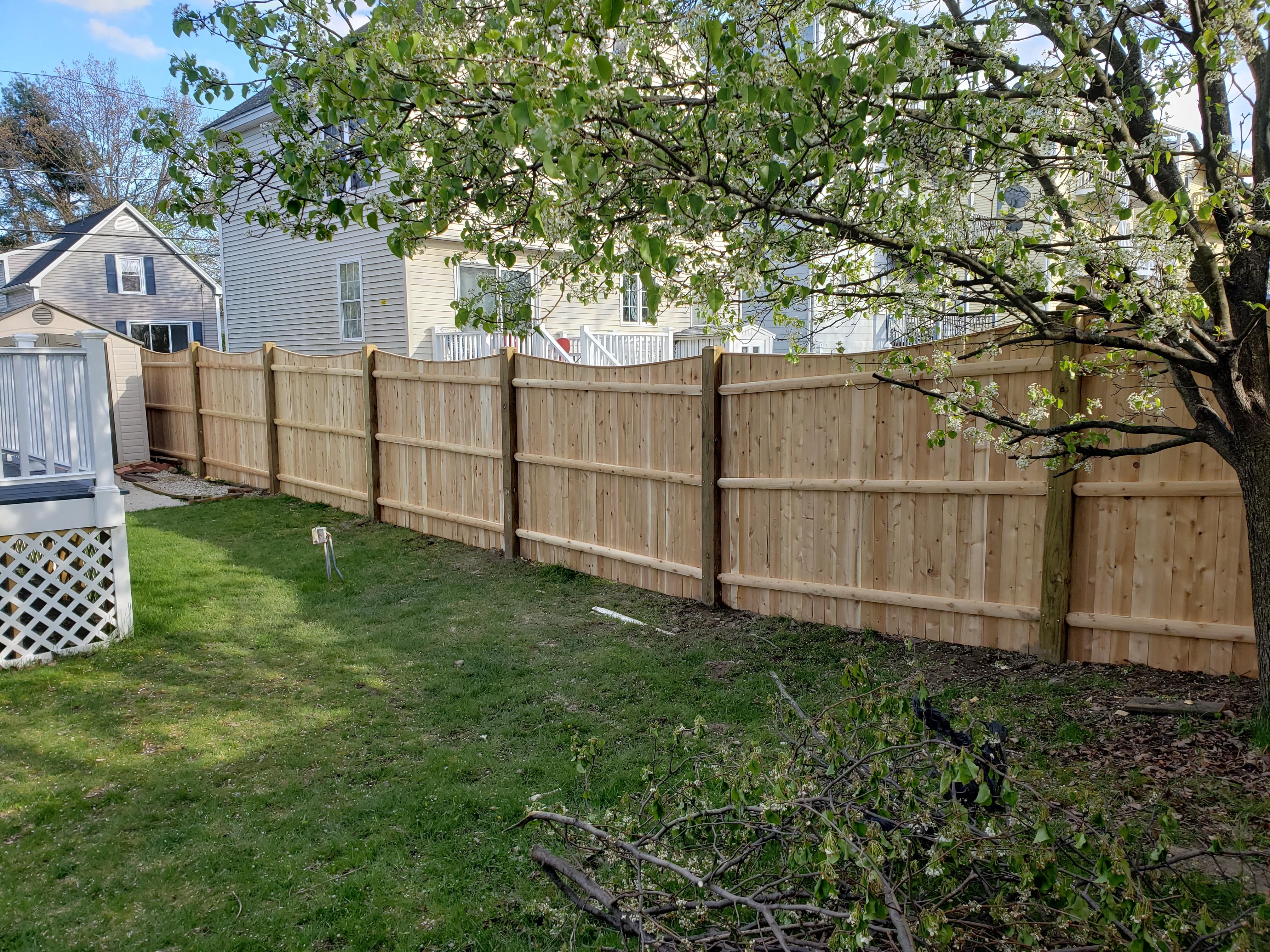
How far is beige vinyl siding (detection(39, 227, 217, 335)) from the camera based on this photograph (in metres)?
26.0

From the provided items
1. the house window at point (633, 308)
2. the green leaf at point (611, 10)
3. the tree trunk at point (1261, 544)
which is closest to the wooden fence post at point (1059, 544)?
the tree trunk at point (1261, 544)

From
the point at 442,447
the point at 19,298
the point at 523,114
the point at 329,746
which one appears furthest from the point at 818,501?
the point at 19,298

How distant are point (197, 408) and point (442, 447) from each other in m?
7.14

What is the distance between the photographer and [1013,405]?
205 inches

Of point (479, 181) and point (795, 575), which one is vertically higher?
point (479, 181)

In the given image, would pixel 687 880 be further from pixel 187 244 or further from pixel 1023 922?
pixel 187 244

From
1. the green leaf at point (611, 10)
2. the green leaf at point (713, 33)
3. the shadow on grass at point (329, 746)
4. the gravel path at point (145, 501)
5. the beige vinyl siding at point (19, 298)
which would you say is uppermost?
the beige vinyl siding at point (19, 298)

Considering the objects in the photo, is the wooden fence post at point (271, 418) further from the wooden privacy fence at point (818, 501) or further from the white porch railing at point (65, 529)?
the white porch railing at point (65, 529)

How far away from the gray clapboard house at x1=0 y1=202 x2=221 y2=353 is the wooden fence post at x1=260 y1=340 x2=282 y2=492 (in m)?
15.6

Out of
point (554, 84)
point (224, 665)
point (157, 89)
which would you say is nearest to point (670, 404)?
point (224, 665)

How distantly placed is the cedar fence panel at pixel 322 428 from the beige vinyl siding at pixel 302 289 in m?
2.45

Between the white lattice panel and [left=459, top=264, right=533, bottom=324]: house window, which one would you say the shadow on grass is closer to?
the white lattice panel

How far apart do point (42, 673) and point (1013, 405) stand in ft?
20.7

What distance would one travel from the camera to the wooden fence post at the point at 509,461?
842 cm
